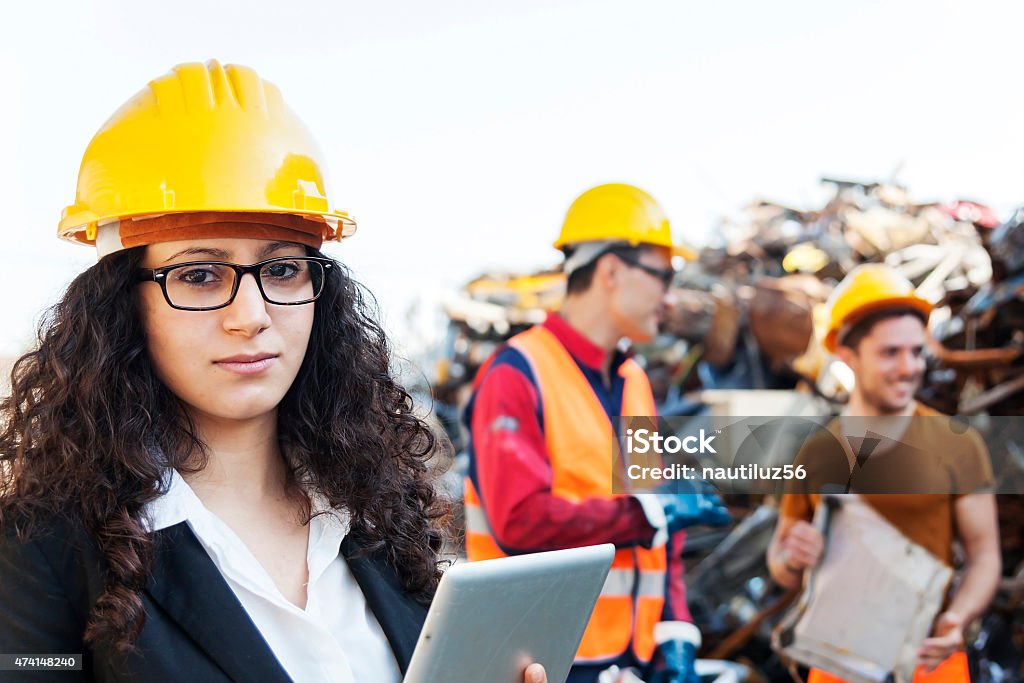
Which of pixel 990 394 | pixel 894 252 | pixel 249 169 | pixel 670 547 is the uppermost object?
pixel 249 169

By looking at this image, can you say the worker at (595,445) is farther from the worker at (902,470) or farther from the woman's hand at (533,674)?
the woman's hand at (533,674)

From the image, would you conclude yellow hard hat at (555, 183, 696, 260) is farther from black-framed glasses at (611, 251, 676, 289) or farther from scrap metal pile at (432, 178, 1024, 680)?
scrap metal pile at (432, 178, 1024, 680)

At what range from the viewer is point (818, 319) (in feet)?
13.8

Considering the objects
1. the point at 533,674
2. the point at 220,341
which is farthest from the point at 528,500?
the point at 220,341

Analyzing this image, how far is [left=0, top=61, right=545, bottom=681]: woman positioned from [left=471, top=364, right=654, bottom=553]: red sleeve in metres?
1.06

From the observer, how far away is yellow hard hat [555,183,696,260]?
2.93 metres

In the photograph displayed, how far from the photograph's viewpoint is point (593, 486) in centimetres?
273

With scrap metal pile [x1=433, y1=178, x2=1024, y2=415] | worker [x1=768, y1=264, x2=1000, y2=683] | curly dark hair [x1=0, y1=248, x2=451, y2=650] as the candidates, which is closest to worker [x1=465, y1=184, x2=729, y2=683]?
worker [x1=768, y1=264, x2=1000, y2=683]

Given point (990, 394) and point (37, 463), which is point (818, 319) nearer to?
point (990, 394)

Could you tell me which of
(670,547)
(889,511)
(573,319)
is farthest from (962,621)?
(573,319)

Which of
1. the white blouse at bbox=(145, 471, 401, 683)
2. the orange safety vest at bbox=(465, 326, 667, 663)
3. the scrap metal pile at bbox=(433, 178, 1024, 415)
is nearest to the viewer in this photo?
the white blouse at bbox=(145, 471, 401, 683)

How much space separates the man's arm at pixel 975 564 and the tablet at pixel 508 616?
5.15ft

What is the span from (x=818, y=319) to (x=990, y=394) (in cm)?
111

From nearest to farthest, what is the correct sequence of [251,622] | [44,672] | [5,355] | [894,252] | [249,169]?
1. [44,672]
2. [251,622]
3. [249,169]
4. [5,355]
5. [894,252]
